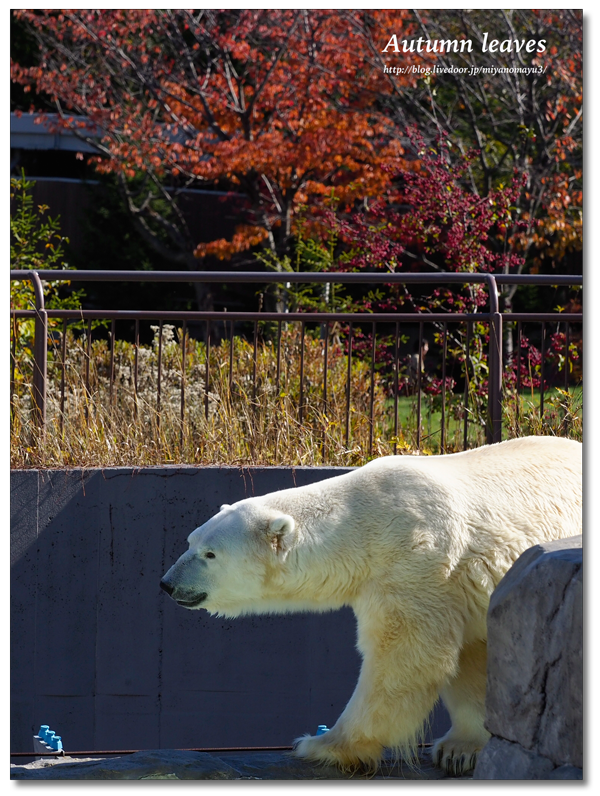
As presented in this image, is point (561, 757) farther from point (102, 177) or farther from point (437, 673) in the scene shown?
point (102, 177)

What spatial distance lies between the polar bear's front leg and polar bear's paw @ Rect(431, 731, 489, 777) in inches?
10.3

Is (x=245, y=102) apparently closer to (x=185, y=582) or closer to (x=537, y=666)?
(x=185, y=582)

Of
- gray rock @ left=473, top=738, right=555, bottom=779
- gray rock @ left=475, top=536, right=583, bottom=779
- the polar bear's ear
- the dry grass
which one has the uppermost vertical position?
the dry grass

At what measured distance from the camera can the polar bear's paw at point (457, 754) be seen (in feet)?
11.0

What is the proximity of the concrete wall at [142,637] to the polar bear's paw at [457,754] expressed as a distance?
5.03 feet

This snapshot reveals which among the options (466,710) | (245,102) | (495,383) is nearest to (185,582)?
(466,710)

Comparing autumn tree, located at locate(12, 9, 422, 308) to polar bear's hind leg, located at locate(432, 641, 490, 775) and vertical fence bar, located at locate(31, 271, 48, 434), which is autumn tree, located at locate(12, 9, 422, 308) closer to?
vertical fence bar, located at locate(31, 271, 48, 434)

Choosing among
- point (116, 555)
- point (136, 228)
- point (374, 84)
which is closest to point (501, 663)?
point (116, 555)

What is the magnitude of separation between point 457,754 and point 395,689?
49 cm

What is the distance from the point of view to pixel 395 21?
8633mm

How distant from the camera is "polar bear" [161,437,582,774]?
318 centimetres

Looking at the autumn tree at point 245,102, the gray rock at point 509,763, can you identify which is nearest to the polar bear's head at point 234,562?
the gray rock at point 509,763

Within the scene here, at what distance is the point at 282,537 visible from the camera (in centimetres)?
333

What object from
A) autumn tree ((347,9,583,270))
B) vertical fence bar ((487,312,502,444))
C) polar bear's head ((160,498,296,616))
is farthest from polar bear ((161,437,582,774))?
autumn tree ((347,9,583,270))
